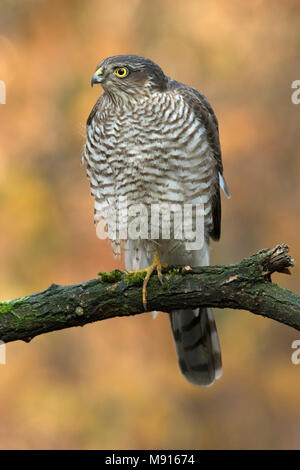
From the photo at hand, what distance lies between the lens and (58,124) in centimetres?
668

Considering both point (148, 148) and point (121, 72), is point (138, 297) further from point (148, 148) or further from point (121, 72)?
point (121, 72)

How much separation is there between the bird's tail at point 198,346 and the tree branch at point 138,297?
42.9 inches

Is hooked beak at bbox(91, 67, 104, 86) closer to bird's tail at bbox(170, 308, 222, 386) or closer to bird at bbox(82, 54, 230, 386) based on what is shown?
bird at bbox(82, 54, 230, 386)

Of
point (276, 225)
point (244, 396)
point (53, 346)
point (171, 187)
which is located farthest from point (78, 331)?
point (171, 187)

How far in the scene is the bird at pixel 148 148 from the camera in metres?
4.07

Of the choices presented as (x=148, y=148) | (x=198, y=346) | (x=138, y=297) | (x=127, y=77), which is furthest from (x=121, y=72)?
(x=198, y=346)

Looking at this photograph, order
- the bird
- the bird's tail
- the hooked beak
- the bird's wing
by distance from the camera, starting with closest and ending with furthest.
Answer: the bird
the hooked beak
the bird's wing
the bird's tail

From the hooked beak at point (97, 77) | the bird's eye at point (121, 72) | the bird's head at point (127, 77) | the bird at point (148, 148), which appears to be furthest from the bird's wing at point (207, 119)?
the hooked beak at point (97, 77)

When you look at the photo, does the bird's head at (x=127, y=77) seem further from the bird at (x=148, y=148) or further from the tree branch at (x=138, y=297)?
the tree branch at (x=138, y=297)

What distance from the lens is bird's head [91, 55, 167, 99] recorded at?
4184mm

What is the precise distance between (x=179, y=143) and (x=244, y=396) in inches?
135

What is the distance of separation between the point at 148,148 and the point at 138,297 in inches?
35.7

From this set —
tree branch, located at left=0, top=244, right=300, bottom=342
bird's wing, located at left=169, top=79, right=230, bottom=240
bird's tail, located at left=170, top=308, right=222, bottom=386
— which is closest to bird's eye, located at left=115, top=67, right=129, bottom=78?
bird's wing, located at left=169, top=79, right=230, bottom=240

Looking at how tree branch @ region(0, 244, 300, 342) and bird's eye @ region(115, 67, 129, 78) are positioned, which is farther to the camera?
bird's eye @ region(115, 67, 129, 78)
